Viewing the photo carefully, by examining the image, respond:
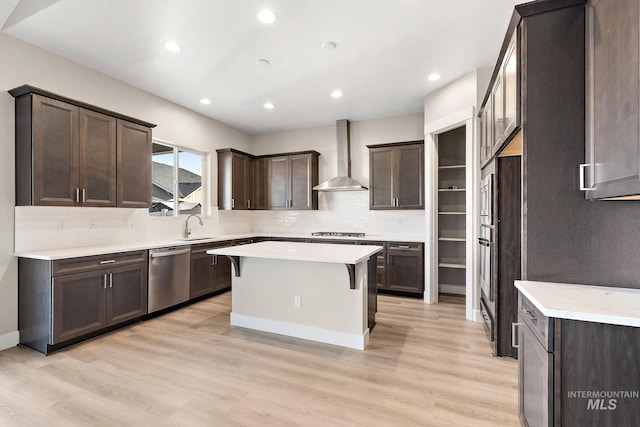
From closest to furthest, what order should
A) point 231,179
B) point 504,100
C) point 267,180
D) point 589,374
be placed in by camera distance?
point 589,374, point 504,100, point 231,179, point 267,180

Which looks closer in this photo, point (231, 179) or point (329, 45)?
point (329, 45)

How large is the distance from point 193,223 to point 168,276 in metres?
1.36

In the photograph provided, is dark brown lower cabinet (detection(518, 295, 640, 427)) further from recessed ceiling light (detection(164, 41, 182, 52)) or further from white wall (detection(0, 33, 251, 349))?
white wall (detection(0, 33, 251, 349))

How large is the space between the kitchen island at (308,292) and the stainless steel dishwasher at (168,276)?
40.7 inches

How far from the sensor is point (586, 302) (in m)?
1.34

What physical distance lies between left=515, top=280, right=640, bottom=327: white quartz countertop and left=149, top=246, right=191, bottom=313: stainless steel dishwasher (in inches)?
149

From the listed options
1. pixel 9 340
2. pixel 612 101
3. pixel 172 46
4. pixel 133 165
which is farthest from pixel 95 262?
pixel 612 101

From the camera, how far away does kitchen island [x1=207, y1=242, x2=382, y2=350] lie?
293cm

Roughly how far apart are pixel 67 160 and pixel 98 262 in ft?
3.58

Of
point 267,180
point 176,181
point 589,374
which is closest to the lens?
point 589,374

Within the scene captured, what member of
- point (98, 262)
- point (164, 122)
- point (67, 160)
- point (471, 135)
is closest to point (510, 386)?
point (471, 135)

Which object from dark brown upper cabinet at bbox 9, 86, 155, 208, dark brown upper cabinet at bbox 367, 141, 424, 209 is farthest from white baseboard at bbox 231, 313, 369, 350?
dark brown upper cabinet at bbox 367, 141, 424, 209

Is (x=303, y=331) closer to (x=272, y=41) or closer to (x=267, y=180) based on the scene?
(x=272, y=41)

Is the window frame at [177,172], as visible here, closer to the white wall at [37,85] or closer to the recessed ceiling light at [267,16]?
the white wall at [37,85]
